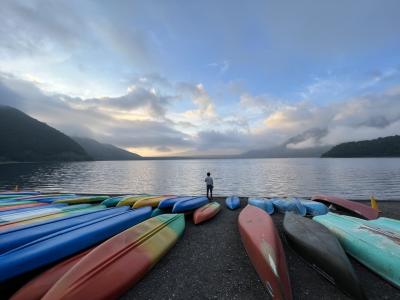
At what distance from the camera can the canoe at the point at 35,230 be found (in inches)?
200

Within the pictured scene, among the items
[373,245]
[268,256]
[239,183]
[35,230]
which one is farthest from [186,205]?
[239,183]

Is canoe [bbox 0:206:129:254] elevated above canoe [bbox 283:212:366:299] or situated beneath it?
elevated above

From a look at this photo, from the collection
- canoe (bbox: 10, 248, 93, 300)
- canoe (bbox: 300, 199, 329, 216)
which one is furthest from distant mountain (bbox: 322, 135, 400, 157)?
canoe (bbox: 10, 248, 93, 300)

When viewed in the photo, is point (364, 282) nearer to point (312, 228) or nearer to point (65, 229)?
point (312, 228)

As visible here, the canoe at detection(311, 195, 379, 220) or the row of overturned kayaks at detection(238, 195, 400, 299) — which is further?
the canoe at detection(311, 195, 379, 220)

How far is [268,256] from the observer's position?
449 cm

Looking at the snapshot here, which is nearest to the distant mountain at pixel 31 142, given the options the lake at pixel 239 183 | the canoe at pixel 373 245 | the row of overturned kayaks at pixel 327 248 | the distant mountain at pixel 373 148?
the lake at pixel 239 183

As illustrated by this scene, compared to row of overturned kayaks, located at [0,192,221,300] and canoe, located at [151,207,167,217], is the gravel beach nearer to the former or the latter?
row of overturned kayaks, located at [0,192,221,300]

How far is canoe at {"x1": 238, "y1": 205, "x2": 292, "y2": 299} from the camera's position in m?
3.89

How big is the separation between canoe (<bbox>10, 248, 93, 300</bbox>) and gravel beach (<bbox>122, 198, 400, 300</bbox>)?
1376 millimetres

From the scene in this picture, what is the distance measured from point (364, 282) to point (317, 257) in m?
0.96

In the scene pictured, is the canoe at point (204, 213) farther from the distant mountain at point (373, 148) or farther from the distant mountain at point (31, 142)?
the distant mountain at point (373, 148)

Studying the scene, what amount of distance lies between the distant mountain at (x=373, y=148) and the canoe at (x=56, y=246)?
186m

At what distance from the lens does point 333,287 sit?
431 centimetres
